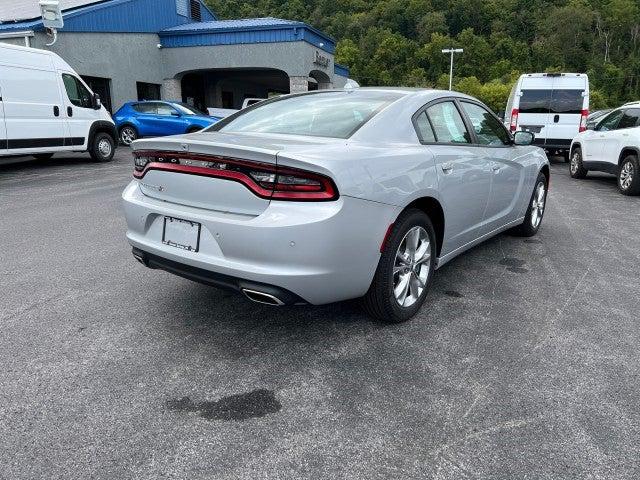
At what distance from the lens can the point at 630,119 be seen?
9.16 meters

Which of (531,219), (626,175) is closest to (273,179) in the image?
(531,219)

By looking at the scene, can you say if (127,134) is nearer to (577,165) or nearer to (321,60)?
(321,60)

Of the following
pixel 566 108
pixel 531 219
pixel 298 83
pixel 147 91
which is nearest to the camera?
pixel 531 219

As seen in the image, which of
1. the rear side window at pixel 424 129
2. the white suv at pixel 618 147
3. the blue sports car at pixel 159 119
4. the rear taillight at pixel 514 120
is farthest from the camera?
the blue sports car at pixel 159 119

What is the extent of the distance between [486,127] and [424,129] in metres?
1.28

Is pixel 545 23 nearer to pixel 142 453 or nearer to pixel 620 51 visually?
pixel 620 51

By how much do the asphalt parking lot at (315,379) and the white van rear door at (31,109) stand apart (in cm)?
646

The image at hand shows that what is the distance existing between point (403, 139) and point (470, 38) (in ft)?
316

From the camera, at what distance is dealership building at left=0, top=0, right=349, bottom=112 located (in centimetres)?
1769

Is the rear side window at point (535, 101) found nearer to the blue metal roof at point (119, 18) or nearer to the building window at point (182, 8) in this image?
the blue metal roof at point (119, 18)

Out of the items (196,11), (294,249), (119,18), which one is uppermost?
(196,11)

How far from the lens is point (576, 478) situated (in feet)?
6.47

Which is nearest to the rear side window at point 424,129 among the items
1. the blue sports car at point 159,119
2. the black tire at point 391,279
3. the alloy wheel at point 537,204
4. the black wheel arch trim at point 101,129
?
the black tire at point 391,279

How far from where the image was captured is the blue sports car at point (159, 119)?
15773 mm
